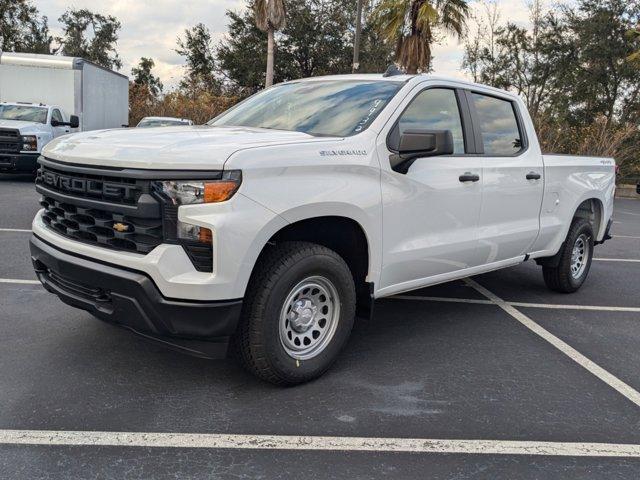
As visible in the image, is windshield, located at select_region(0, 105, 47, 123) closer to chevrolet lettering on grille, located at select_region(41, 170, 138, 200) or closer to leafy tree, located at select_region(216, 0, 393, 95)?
chevrolet lettering on grille, located at select_region(41, 170, 138, 200)

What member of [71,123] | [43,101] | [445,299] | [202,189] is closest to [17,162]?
[71,123]

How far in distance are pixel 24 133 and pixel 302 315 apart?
39.9ft

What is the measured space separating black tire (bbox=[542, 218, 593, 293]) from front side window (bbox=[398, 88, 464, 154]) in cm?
214

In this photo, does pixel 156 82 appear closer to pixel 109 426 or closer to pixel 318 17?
pixel 318 17

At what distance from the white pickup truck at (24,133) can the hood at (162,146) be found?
1080 cm

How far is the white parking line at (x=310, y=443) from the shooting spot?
294 cm

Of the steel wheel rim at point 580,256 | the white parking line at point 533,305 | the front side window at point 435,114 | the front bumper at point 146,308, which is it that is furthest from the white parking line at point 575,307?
the front bumper at point 146,308

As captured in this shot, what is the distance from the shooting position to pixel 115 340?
Result: 428 cm

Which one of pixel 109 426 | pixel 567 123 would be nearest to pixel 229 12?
pixel 567 123

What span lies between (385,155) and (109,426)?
2.25 m

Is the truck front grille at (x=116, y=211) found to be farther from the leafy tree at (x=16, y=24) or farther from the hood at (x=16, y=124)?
the leafy tree at (x=16, y=24)

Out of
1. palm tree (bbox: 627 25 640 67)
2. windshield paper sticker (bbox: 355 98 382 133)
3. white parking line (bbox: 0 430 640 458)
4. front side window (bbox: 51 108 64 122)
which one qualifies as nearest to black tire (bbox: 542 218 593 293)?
windshield paper sticker (bbox: 355 98 382 133)

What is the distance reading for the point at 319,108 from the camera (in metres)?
4.36

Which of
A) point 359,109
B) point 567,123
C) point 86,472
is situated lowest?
point 86,472
